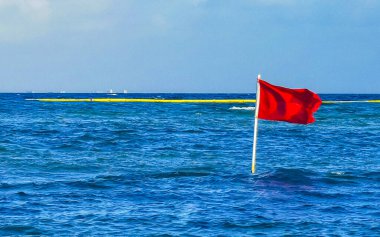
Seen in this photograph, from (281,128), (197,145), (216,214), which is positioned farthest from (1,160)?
(281,128)

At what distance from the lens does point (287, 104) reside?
1911 centimetres

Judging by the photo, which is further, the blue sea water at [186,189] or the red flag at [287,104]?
the red flag at [287,104]

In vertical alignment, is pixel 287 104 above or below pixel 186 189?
above

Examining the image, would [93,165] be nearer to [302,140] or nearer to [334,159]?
[334,159]

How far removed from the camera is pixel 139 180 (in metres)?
20.6

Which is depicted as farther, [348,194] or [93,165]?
[93,165]

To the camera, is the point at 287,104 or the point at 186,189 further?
the point at 287,104

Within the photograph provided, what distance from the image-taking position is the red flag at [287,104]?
18812 millimetres

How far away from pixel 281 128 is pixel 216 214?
3434 centimetres

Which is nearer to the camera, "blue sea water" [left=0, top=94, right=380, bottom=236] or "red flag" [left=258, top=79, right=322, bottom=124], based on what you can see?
"blue sea water" [left=0, top=94, right=380, bottom=236]

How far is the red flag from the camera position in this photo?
61.7 ft

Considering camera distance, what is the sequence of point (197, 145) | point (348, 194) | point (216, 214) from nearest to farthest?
point (216, 214) < point (348, 194) < point (197, 145)

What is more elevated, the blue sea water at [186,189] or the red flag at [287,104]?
the red flag at [287,104]

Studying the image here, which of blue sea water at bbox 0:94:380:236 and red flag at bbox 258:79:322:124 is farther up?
red flag at bbox 258:79:322:124
